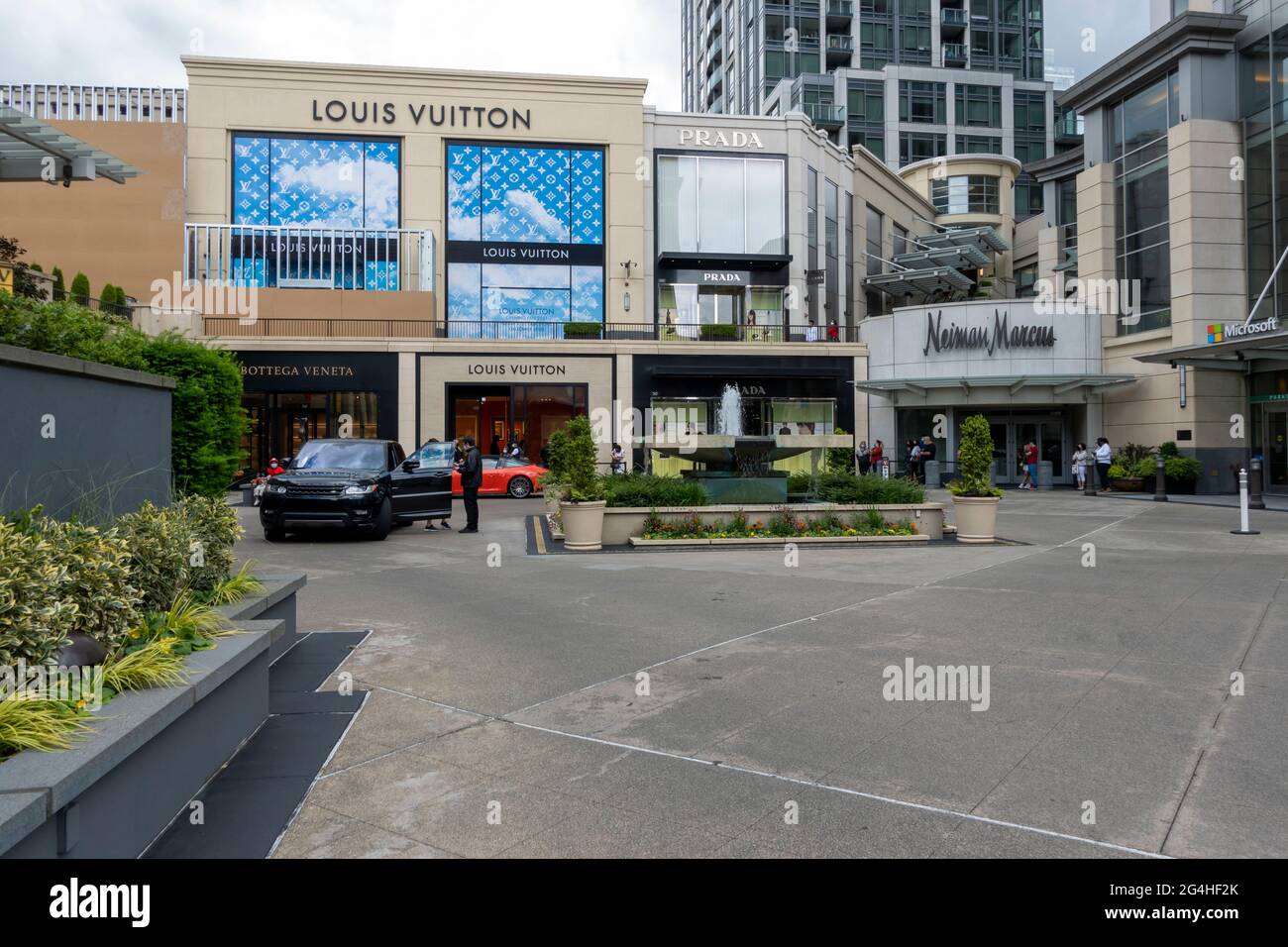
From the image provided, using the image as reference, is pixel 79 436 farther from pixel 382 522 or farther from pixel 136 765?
pixel 382 522

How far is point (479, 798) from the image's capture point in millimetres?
4230

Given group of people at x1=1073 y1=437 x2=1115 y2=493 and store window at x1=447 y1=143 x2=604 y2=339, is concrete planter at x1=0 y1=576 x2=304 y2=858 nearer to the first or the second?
group of people at x1=1073 y1=437 x2=1115 y2=493

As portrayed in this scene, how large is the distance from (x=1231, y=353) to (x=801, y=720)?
27.0 m

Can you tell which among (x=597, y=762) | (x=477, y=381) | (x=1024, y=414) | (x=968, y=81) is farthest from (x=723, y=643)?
(x=968, y=81)

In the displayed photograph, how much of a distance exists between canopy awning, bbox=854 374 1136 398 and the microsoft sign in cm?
577

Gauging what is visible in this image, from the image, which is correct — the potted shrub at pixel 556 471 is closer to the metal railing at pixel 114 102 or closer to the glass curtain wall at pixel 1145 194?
the glass curtain wall at pixel 1145 194

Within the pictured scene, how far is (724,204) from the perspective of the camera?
39.4m

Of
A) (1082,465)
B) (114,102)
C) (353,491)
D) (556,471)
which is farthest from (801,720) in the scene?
(114,102)

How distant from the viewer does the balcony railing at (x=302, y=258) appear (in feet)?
113

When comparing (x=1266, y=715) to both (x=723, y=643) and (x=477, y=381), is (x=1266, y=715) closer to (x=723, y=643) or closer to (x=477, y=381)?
(x=723, y=643)

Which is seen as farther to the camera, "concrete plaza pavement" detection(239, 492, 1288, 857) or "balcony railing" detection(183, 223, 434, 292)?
"balcony railing" detection(183, 223, 434, 292)

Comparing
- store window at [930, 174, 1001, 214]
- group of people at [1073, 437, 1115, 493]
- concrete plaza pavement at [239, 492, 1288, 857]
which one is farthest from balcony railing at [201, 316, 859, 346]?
concrete plaza pavement at [239, 492, 1288, 857]

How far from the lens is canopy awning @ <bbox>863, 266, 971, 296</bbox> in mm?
44781
